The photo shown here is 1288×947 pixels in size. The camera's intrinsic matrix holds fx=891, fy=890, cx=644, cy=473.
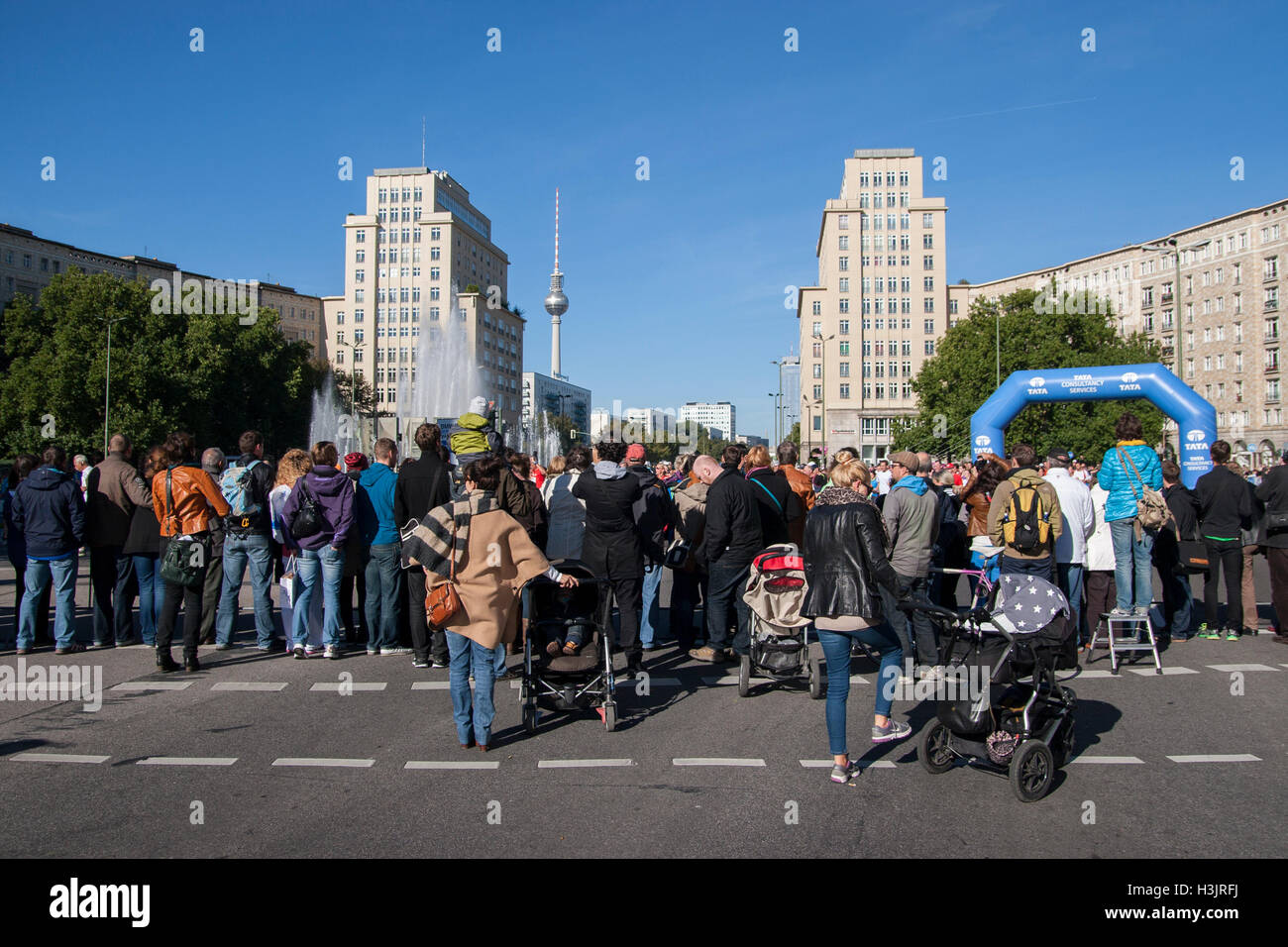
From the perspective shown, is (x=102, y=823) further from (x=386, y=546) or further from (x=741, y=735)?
(x=386, y=546)

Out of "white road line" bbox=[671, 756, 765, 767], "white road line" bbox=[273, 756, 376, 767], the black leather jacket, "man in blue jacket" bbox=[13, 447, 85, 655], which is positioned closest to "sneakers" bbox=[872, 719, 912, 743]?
"white road line" bbox=[671, 756, 765, 767]

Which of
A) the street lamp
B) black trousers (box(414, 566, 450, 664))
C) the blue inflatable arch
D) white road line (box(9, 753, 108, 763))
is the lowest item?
white road line (box(9, 753, 108, 763))

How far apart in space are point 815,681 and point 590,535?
2442 millimetres

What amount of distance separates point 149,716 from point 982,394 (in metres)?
61.8

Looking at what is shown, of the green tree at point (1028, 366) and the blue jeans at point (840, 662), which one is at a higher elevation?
the green tree at point (1028, 366)

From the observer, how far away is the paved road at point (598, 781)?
176 inches

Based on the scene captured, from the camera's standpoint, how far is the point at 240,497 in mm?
9359

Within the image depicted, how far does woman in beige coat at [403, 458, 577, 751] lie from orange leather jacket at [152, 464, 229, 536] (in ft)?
11.6

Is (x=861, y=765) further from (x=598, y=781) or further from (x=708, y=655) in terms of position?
(x=708, y=655)

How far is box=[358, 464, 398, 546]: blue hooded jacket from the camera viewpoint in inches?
363

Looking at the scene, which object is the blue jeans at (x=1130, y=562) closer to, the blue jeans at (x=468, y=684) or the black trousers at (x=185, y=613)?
the blue jeans at (x=468, y=684)

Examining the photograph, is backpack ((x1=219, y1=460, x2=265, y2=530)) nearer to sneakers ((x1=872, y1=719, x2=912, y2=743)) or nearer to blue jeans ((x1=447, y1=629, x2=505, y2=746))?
blue jeans ((x1=447, y1=629, x2=505, y2=746))

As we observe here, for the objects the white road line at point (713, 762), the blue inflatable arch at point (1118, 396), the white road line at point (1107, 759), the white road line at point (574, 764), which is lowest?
the white road line at point (1107, 759)

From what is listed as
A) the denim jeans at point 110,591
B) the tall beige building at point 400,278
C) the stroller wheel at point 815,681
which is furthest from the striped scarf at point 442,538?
the tall beige building at point 400,278
